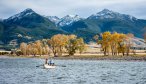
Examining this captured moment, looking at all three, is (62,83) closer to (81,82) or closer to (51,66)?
(81,82)

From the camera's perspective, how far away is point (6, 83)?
7038cm

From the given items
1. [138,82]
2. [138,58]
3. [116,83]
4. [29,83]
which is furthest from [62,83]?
[138,58]

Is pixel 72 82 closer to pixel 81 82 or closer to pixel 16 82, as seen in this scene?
pixel 81 82

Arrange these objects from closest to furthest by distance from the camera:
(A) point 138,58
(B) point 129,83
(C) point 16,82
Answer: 1. (B) point 129,83
2. (C) point 16,82
3. (A) point 138,58

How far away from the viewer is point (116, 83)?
68.4m

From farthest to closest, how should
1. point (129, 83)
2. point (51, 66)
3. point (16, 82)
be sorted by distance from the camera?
point (51, 66)
point (16, 82)
point (129, 83)

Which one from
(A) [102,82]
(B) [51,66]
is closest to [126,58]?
(B) [51,66]

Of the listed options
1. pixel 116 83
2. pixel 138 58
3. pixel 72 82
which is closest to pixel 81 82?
pixel 72 82

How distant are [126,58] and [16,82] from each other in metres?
129

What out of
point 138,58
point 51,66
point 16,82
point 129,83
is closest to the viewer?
point 129,83

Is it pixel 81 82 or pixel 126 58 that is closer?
pixel 81 82

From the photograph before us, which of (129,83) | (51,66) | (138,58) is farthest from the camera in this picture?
(138,58)

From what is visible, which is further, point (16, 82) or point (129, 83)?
point (16, 82)

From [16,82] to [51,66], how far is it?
2237 inches
